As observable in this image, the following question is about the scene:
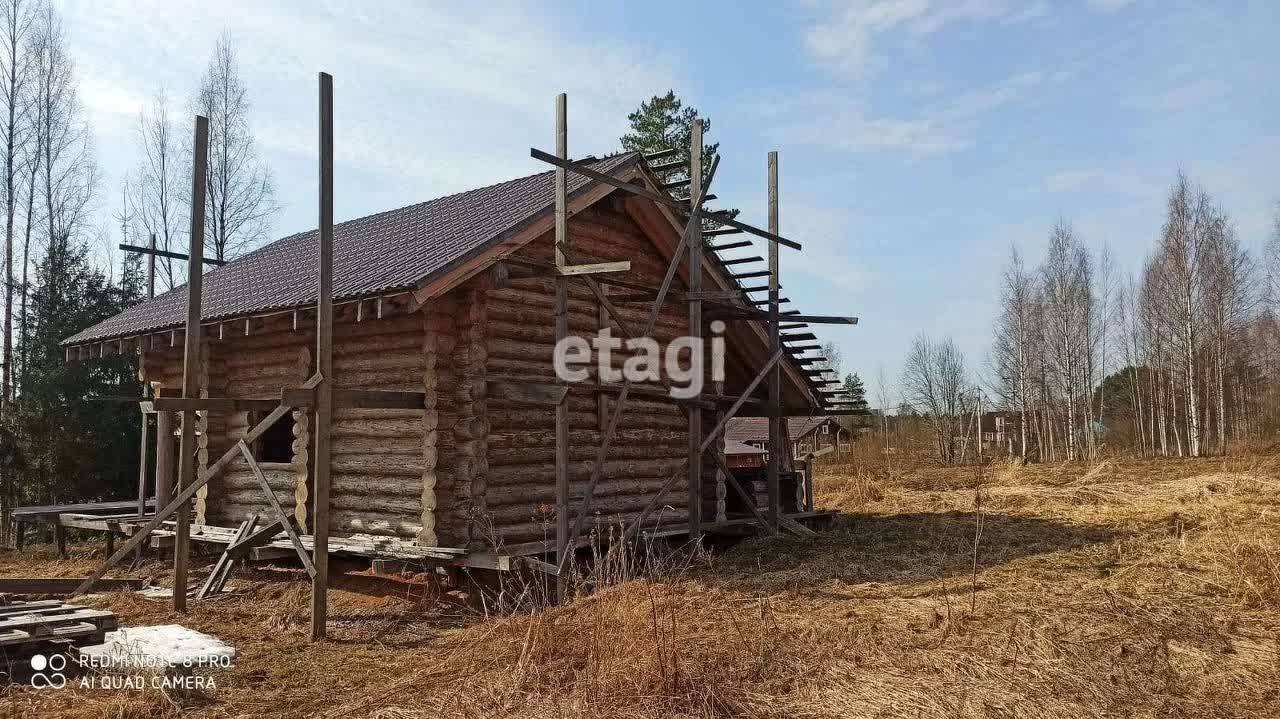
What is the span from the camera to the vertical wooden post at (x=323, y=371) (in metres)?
8.38

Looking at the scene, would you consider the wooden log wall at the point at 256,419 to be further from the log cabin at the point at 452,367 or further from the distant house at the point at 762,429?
the distant house at the point at 762,429

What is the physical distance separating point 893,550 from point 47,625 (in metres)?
10.6

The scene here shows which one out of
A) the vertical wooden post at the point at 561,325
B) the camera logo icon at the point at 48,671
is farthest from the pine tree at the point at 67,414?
the camera logo icon at the point at 48,671

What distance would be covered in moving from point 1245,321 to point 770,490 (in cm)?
3255

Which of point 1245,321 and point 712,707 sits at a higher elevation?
point 1245,321

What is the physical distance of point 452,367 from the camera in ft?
35.1

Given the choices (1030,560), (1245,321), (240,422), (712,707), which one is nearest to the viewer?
(712,707)

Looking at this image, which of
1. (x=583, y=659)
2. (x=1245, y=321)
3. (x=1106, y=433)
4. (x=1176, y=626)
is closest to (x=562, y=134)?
(x=583, y=659)

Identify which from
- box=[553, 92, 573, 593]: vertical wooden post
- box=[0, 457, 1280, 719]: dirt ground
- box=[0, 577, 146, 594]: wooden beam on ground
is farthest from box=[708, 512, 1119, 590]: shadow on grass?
box=[0, 577, 146, 594]: wooden beam on ground

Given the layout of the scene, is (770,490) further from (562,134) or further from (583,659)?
(583,659)

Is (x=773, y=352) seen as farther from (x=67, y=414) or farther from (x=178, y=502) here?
(x=67, y=414)

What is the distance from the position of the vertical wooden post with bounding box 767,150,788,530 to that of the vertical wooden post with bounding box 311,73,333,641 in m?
7.68

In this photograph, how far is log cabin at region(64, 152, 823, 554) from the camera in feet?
34.4

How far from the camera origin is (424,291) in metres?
9.55
